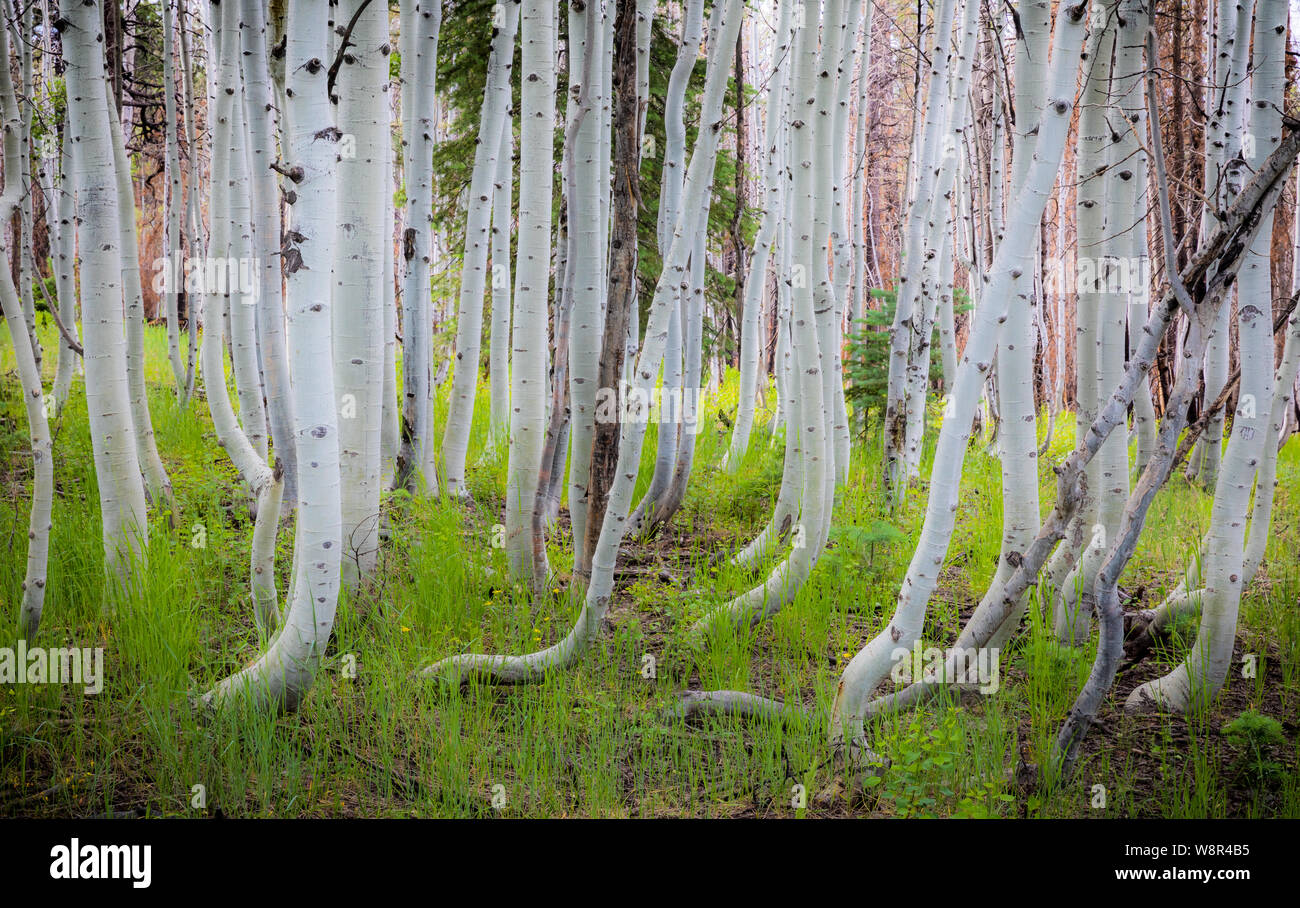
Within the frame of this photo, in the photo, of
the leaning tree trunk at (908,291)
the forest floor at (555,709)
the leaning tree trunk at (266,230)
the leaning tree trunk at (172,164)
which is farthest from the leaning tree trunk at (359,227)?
the leaning tree trunk at (908,291)

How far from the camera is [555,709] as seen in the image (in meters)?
3.53

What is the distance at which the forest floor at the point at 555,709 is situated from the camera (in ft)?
10.1

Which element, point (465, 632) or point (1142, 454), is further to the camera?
point (1142, 454)

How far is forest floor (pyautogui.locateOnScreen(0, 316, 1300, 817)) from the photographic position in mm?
3066

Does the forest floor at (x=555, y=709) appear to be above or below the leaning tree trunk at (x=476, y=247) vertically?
below

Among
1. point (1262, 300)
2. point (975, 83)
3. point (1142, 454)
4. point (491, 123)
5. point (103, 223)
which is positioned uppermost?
point (975, 83)

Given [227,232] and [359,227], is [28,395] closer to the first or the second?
[359,227]

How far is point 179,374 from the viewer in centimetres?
798

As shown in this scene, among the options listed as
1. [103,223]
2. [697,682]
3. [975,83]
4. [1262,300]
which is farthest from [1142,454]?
[975,83]

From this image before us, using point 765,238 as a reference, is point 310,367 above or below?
below

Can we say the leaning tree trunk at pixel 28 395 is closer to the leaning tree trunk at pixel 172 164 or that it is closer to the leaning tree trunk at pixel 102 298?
the leaning tree trunk at pixel 102 298

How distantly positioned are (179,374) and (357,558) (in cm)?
503

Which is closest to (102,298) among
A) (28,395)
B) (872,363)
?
(28,395)
